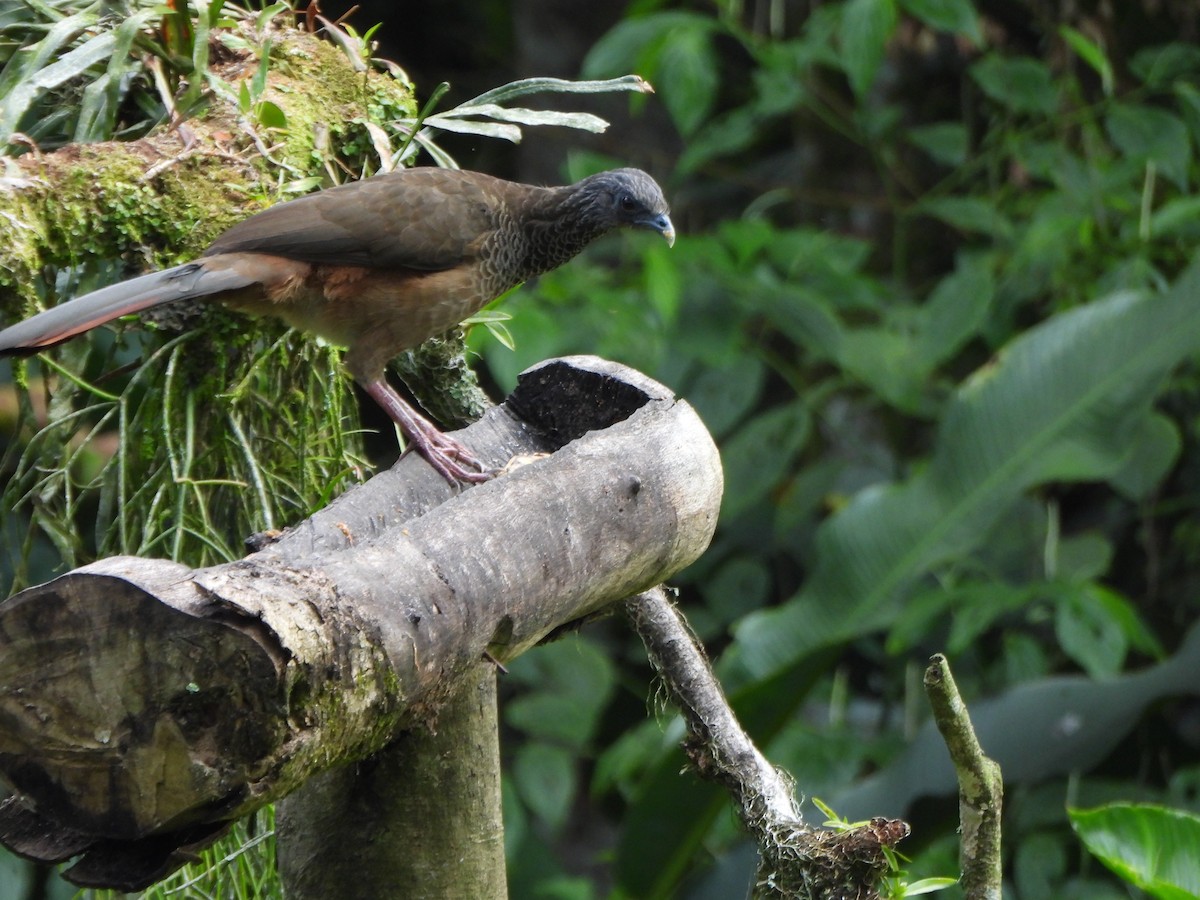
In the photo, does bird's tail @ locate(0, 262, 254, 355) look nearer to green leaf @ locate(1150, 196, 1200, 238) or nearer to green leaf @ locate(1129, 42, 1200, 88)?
green leaf @ locate(1150, 196, 1200, 238)

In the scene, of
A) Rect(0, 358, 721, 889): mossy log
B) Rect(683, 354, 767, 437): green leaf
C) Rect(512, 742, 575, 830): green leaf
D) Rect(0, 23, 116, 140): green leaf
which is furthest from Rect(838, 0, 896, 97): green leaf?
Rect(0, 358, 721, 889): mossy log

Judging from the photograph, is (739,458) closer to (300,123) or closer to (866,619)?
(866,619)

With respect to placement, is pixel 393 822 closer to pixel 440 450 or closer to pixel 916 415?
pixel 440 450

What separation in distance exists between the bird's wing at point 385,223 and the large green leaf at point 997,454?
5.91ft

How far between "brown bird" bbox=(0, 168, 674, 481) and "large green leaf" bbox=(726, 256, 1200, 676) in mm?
1509

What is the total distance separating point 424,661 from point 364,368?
4.44ft

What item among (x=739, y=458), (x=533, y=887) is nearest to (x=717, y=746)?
(x=739, y=458)

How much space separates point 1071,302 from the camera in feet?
16.3

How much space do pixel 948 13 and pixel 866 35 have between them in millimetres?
398

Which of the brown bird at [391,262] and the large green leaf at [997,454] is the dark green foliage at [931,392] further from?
the brown bird at [391,262]

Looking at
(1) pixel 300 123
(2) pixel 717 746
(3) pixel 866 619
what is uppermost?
(1) pixel 300 123

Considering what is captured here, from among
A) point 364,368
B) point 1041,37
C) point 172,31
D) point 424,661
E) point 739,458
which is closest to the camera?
point 424,661

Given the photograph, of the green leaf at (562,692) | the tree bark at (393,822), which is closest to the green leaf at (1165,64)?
the green leaf at (562,692)

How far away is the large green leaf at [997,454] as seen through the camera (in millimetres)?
4285
